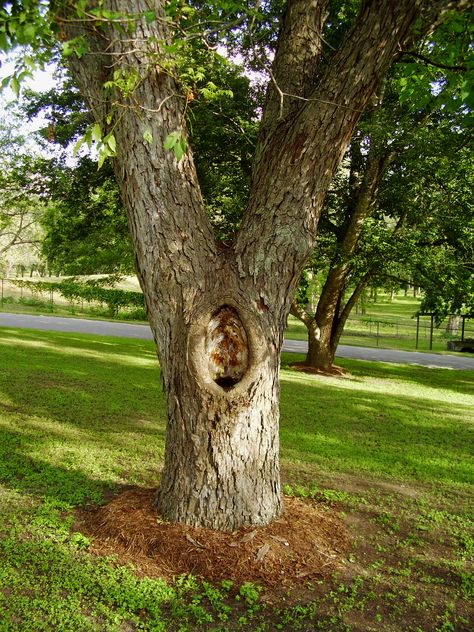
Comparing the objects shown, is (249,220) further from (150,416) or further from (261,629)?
(150,416)

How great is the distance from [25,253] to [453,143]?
173 ft

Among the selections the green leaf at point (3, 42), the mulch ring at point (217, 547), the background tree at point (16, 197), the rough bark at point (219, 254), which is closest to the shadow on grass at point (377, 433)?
the mulch ring at point (217, 547)

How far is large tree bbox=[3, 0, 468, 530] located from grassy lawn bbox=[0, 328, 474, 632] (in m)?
0.74

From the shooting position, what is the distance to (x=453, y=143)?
10961 millimetres

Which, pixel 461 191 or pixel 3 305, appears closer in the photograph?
pixel 461 191

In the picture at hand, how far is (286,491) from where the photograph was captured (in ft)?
17.1

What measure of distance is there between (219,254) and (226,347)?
0.67m

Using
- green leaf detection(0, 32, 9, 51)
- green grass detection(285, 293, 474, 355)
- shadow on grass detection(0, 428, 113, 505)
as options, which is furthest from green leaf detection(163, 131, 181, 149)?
green grass detection(285, 293, 474, 355)

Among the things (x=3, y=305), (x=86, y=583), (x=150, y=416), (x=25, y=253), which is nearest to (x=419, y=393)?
(x=150, y=416)

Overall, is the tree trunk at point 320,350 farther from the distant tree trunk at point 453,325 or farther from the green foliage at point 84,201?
the distant tree trunk at point 453,325

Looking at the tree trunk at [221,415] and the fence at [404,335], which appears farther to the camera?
the fence at [404,335]

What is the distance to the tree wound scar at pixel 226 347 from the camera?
379 centimetres

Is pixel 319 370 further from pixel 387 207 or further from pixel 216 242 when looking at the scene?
pixel 216 242

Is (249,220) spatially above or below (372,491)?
above
